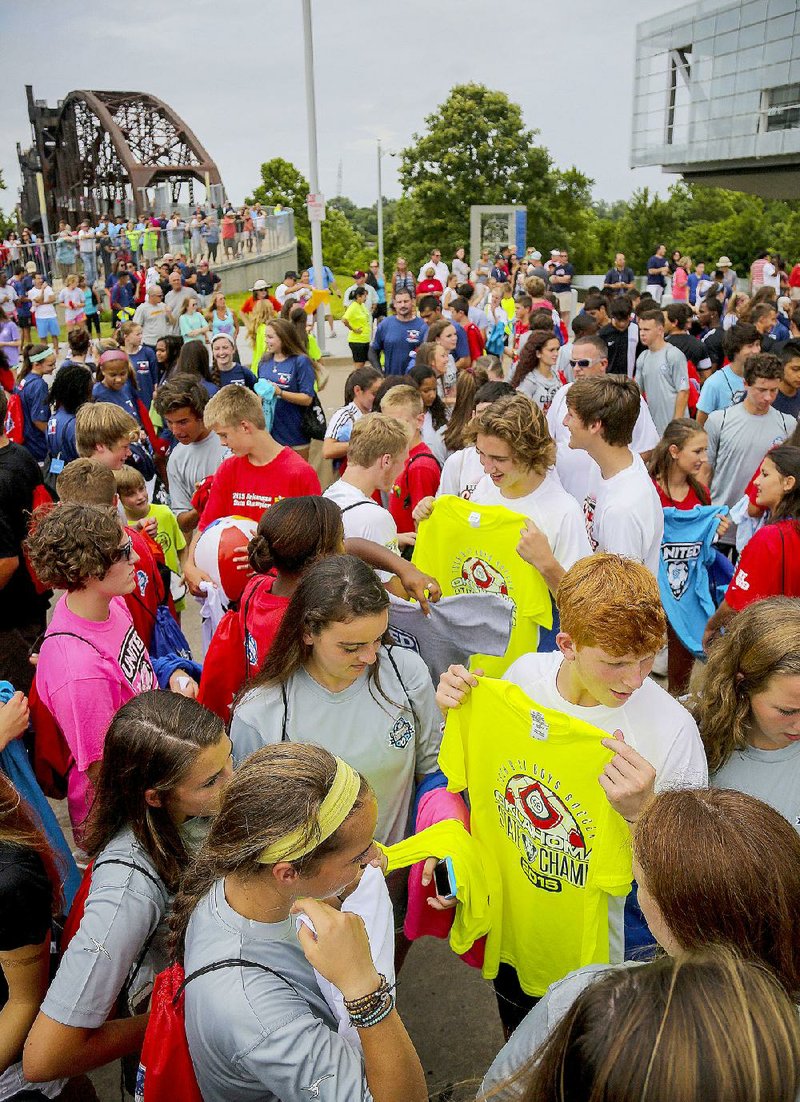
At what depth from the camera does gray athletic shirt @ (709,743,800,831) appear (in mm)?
2371

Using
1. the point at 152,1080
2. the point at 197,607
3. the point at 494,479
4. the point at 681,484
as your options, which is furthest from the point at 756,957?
the point at 197,607

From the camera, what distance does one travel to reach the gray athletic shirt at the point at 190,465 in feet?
A: 18.3

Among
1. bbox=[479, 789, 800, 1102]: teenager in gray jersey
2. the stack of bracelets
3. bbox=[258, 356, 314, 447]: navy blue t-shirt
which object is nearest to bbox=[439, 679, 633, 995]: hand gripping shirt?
bbox=[479, 789, 800, 1102]: teenager in gray jersey

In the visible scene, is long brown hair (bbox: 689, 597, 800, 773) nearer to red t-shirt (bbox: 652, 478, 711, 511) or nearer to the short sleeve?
the short sleeve

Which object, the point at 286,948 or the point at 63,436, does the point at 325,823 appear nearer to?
the point at 286,948

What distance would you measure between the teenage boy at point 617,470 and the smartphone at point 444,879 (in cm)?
192

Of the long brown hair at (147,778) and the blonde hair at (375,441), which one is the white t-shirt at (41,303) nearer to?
the blonde hair at (375,441)

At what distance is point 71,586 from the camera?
2.98m

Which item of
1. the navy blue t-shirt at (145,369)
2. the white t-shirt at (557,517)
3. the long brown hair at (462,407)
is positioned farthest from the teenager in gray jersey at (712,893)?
the navy blue t-shirt at (145,369)

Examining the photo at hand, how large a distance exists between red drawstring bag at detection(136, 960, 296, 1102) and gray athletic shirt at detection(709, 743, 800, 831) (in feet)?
4.75

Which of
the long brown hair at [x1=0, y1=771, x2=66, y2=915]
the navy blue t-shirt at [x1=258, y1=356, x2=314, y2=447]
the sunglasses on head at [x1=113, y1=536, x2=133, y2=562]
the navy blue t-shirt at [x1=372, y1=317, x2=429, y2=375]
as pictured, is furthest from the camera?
the navy blue t-shirt at [x1=372, y1=317, x2=429, y2=375]

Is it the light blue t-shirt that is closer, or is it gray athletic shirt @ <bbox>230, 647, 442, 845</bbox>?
gray athletic shirt @ <bbox>230, 647, 442, 845</bbox>

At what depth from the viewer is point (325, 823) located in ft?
5.66

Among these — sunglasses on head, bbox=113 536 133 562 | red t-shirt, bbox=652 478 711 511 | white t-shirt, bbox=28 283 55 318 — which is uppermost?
white t-shirt, bbox=28 283 55 318
